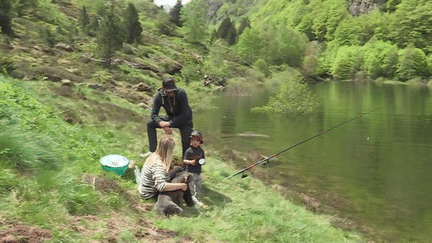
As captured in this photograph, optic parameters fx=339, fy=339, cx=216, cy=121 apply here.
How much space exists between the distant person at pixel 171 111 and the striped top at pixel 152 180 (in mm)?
1539

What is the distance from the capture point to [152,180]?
7.45m

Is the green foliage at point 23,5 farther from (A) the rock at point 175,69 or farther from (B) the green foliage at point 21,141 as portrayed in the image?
(B) the green foliage at point 21,141

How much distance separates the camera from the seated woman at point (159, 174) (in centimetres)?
723

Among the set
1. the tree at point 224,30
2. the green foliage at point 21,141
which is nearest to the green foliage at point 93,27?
the green foliage at point 21,141

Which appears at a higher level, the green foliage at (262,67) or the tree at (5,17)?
the tree at (5,17)

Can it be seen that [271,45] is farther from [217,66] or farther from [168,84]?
[168,84]

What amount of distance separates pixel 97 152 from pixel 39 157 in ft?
9.78

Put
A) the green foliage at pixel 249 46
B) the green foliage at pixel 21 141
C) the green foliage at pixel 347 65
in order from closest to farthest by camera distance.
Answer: the green foliage at pixel 21 141, the green foliage at pixel 249 46, the green foliage at pixel 347 65

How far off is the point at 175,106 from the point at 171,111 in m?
0.19

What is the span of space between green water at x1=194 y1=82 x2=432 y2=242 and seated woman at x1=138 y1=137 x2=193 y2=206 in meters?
7.14

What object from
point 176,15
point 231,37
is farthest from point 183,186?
point 231,37

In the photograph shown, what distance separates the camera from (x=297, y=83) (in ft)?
121

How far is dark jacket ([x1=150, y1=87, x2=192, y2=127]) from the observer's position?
8.70m

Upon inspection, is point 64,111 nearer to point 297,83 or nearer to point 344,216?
point 344,216
